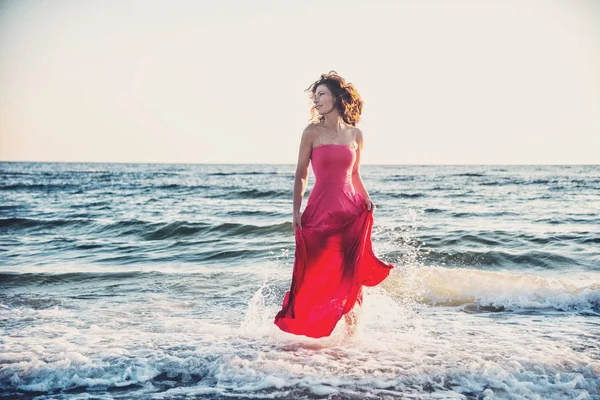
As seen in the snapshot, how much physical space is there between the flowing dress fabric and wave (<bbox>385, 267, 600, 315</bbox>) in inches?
112

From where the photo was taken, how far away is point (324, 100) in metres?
4.55

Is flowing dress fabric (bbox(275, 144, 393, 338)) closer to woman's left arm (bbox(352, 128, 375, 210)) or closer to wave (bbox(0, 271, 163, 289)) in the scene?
woman's left arm (bbox(352, 128, 375, 210))

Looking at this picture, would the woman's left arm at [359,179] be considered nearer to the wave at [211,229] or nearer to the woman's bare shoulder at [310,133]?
the woman's bare shoulder at [310,133]

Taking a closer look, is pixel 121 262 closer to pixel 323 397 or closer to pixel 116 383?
pixel 116 383

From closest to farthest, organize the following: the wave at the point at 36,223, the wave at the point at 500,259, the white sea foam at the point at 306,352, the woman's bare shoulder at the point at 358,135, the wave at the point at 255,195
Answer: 1. the white sea foam at the point at 306,352
2. the woman's bare shoulder at the point at 358,135
3. the wave at the point at 500,259
4. the wave at the point at 36,223
5. the wave at the point at 255,195

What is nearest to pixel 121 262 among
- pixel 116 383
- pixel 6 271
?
pixel 6 271

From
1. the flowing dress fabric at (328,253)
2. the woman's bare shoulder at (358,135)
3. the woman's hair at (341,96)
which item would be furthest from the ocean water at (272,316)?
the woman's hair at (341,96)

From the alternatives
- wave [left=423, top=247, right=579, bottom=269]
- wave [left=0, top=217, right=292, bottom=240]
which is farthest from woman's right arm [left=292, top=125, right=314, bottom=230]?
wave [left=0, top=217, right=292, bottom=240]

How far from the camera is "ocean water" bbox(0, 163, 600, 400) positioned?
407cm

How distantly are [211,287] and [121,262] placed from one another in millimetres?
3047

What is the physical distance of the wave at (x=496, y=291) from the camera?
695cm

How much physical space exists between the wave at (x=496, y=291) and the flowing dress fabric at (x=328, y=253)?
9.32 feet

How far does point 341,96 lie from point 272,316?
2792mm

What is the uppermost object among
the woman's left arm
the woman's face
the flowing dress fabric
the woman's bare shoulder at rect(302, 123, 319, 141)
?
the woman's face
